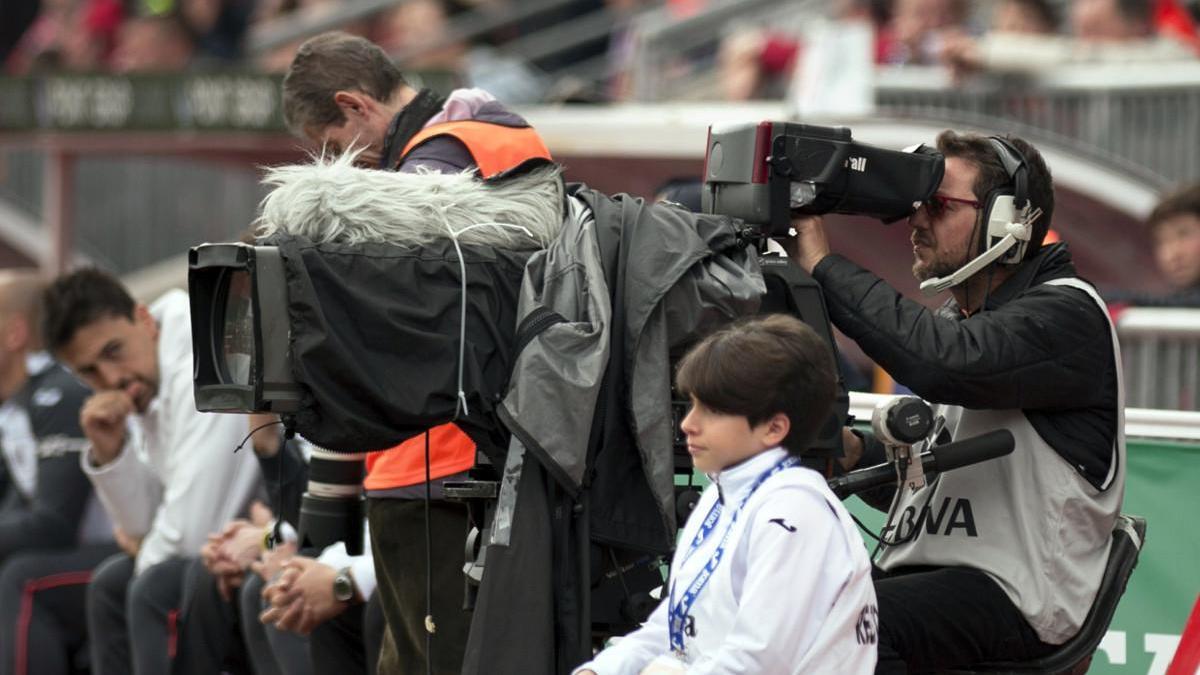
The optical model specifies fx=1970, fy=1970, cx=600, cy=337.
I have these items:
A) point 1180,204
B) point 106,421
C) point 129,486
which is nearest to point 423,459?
point 106,421

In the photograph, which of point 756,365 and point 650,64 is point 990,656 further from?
point 650,64

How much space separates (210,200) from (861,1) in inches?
200

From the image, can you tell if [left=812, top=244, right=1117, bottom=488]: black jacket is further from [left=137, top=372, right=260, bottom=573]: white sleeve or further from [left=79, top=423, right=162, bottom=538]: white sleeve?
[left=79, top=423, right=162, bottom=538]: white sleeve

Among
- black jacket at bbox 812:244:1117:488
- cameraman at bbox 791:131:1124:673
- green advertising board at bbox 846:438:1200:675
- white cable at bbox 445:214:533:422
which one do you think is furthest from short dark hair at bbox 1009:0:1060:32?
white cable at bbox 445:214:533:422

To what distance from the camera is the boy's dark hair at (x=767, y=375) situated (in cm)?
354

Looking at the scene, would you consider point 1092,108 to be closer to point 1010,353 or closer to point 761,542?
point 1010,353

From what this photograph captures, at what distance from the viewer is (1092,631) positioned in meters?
4.20

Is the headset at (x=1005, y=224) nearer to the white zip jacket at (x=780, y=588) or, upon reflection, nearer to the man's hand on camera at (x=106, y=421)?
the white zip jacket at (x=780, y=588)

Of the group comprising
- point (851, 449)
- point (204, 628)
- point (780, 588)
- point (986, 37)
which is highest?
point (986, 37)

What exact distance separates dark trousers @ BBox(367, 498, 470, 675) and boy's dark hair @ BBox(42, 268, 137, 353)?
2233 millimetres

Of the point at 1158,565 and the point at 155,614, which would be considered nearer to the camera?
the point at 1158,565

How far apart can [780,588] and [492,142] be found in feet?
4.67

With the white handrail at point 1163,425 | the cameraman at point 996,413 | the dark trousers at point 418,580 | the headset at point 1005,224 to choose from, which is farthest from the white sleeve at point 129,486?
the headset at point 1005,224

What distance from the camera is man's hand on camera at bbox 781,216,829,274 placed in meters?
4.13
